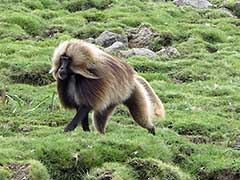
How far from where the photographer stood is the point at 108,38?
21.7 meters

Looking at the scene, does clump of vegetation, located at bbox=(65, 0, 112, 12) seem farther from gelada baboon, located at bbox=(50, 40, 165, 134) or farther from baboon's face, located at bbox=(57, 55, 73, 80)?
baboon's face, located at bbox=(57, 55, 73, 80)

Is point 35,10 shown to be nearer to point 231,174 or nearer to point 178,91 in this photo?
point 178,91

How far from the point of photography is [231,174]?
1118 cm

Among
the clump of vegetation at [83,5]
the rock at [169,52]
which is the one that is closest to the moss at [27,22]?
the clump of vegetation at [83,5]

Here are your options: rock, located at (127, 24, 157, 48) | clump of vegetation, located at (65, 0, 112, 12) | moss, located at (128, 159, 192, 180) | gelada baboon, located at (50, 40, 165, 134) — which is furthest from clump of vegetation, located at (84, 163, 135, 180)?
clump of vegetation, located at (65, 0, 112, 12)

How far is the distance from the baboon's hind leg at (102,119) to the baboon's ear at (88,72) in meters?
0.86

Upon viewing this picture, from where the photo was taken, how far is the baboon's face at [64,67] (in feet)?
36.1

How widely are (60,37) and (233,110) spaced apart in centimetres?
860

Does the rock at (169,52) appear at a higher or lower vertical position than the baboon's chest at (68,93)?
lower

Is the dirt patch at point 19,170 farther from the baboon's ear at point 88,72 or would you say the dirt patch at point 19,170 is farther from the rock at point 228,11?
the rock at point 228,11

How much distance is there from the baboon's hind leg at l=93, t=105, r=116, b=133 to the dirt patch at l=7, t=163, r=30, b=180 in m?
2.35

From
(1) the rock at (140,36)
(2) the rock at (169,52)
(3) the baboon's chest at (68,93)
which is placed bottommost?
(1) the rock at (140,36)

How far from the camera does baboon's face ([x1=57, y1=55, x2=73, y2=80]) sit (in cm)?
1101

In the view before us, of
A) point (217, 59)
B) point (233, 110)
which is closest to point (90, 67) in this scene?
point (233, 110)
